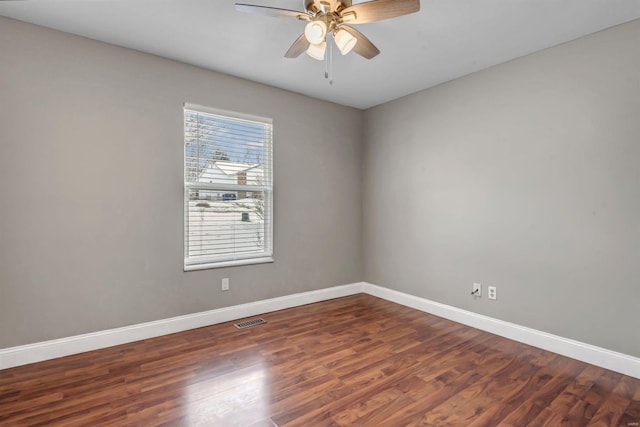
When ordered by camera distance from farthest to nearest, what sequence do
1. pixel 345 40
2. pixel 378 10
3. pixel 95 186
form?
pixel 95 186 → pixel 345 40 → pixel 378 10

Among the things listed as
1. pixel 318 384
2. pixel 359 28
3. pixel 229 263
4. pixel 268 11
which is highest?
pixel 359 28

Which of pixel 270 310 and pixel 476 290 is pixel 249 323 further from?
pixel 476 290

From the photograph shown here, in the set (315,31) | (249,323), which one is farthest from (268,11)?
(249,323)

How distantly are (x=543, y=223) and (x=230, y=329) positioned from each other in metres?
3.05

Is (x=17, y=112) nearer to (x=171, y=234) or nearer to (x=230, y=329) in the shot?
(x=171, y=234)

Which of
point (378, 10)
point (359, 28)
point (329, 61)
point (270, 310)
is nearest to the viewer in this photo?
point (378, 10)

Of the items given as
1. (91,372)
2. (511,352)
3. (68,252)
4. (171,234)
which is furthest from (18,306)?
(511,352)

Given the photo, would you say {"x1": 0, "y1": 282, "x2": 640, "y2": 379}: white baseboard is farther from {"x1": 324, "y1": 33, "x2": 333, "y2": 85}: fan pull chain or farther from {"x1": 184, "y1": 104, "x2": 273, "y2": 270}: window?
{"x1": 324, "y1": 33, "x2": 333, "y2": 85}: fan pull chain

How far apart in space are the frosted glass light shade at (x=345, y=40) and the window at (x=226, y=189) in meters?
1.65

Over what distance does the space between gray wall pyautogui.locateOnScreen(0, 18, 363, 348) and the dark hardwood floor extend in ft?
1.26

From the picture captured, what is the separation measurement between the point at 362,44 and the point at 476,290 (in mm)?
2571

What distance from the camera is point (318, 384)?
7.05 ft

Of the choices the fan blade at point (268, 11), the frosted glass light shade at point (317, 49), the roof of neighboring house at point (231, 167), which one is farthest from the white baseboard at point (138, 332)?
the fan blade at point (268, 11)

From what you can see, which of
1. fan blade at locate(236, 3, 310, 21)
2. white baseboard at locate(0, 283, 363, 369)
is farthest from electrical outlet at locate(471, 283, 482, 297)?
fan blade at locate(236, 3, 310, 21)
